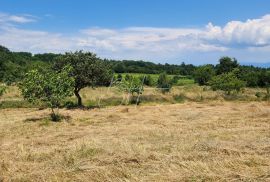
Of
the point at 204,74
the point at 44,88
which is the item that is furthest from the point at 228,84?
the point at 44,88

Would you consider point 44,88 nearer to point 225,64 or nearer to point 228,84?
point 228,84

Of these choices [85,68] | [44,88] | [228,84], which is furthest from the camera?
[228,84]

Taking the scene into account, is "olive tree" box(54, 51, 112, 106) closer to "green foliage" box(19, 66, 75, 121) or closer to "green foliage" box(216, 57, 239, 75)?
"green foliage" box(19, 66, 75, 121)

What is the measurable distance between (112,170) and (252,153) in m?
3.57

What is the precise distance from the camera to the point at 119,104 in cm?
3544

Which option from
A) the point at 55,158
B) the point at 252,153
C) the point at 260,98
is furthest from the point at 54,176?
the point at 260,98

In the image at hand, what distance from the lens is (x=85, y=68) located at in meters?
32.1

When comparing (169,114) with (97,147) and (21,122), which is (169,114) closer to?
(21,122)

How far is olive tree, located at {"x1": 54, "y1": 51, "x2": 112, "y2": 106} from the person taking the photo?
31859mm

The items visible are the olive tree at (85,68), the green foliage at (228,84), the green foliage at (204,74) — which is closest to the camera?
the olive tree at (85,68)

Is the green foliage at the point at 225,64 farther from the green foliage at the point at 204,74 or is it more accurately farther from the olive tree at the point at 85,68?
the olive tree at the point at 85,68

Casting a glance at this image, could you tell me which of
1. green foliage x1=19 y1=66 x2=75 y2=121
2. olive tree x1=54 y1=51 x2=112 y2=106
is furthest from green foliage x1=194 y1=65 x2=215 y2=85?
green foliage x1=19 y1=66 x2=75 y2=121

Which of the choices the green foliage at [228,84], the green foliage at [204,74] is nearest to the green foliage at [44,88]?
the green foliage at [228,84]

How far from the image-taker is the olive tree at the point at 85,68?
3186 centimetres
